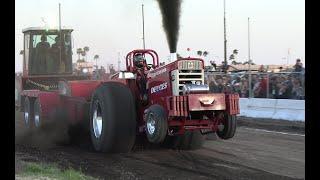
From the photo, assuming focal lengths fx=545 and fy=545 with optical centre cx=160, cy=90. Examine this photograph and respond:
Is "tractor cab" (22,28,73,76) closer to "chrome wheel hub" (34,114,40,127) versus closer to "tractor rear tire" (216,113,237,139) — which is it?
"chrome wheel hub" (34,114,40,127)

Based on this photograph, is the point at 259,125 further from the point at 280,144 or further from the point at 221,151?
the point at 221,151

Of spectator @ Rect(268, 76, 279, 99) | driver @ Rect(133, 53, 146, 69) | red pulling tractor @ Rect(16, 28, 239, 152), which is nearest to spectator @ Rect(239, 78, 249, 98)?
spectator @ Rect(268, 76, 279, 99)

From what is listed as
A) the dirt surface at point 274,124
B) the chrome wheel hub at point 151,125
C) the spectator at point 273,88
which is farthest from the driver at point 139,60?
the spectator at point 273,88

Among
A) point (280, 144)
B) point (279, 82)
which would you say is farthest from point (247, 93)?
point (280, 144)

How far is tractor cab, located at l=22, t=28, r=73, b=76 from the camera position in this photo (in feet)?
51.7

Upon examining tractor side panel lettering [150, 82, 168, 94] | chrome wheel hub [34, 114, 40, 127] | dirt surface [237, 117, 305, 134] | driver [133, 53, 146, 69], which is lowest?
dirt surface [237, 117, 305, 134]

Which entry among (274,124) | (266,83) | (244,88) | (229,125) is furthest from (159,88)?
(244,88)

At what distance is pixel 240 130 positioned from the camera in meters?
14.2

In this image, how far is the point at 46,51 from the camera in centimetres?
1585

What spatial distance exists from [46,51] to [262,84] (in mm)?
7216

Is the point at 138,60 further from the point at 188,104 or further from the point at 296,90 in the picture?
the point at 296,90

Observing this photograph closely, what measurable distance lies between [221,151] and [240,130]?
403cm

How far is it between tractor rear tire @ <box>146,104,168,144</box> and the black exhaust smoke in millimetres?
1100
